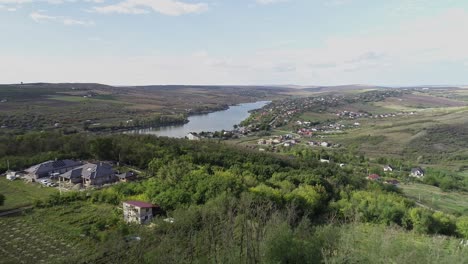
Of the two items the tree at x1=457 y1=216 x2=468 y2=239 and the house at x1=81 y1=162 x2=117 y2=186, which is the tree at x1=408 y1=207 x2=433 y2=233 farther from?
the house at x1=81 y1=162 x2=117 y2=186

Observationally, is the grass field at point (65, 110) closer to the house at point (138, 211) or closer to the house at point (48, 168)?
the house at point (48, 168)

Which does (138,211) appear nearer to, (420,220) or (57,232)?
(57,232)

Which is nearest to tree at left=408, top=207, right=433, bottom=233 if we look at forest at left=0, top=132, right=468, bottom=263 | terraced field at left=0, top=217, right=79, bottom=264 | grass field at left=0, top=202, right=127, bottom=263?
forest at left=0, top=132, right=468, bottom=263

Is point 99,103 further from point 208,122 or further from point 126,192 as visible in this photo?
point 126,192

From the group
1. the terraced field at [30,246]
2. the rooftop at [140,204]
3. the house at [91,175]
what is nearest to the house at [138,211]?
the rooftop at [140,204]

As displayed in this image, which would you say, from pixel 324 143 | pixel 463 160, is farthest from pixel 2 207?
pixel 463 160

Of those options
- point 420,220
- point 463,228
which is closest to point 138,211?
point 420,220
